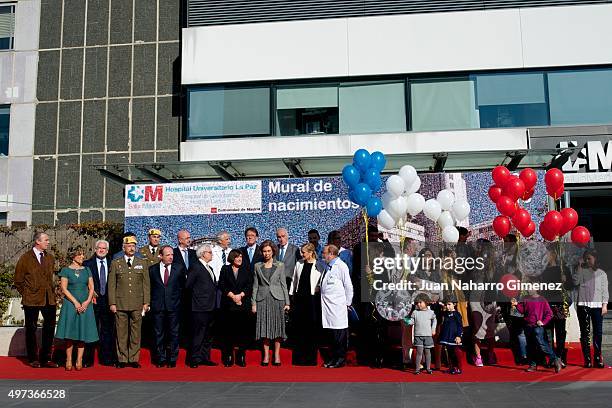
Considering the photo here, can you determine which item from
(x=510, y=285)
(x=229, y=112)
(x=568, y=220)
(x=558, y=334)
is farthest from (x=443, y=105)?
(x=558, y=334)

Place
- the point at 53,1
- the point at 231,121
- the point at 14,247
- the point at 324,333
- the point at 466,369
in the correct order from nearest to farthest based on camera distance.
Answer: the point at 466,369 < the point at 324,333 < the point at 14,247 < the point at 231,121 < the point at 53,1

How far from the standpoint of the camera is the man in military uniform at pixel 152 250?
33.0 ft

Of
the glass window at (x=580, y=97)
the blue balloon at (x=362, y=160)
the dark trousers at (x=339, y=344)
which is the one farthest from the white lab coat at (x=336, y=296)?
the glass window at (x=580, y=97)

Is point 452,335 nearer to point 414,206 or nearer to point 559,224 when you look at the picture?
point 414,206

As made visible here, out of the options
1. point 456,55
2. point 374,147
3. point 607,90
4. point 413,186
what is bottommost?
point 413,186

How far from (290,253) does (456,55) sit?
7.96 meters

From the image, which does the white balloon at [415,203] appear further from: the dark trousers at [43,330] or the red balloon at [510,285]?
the dark trousers at [43,330]

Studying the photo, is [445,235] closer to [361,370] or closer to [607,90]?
[361,370]

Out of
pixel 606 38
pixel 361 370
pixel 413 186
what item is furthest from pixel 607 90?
pixel 361 370

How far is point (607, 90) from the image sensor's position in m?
15.1

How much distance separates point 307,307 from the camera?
9422 mm

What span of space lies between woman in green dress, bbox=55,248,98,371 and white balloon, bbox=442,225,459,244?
557 cm

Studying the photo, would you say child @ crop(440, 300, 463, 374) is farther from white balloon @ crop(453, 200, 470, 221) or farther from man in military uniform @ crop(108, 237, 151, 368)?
man in military uniform @ crop(108, 237, 151, 368)

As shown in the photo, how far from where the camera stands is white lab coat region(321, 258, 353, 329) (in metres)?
9.06
